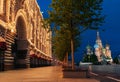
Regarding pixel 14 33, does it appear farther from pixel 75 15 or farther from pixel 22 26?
pixel 75 15

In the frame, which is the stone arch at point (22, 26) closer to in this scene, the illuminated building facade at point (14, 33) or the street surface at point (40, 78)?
the illuminated building facade at point (14, 33)

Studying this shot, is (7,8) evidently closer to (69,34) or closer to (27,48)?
(27,48)

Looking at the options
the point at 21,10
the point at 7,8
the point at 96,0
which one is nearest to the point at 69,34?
the point at 96,0

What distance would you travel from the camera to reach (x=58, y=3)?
2911 cm

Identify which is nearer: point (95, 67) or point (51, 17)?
point (51, 17)

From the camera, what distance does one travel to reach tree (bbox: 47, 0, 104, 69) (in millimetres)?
28000

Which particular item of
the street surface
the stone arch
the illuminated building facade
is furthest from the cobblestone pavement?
the stone arch

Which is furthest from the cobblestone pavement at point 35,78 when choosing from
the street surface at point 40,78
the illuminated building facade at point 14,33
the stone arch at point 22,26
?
the stone arch at point 22,26

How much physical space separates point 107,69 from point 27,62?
73.7ft

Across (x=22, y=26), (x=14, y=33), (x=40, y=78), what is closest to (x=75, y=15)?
(x=40, y=78)

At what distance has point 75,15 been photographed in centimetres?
2780

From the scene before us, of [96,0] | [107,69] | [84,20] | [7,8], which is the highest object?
[7,8]

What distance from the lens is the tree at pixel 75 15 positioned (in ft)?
91.9

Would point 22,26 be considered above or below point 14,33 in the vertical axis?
above
